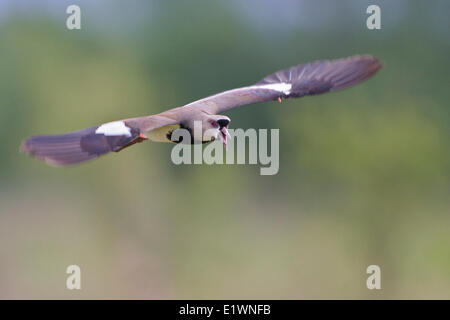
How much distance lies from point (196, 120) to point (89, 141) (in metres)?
0.82

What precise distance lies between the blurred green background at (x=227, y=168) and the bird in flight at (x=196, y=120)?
514 centimetres

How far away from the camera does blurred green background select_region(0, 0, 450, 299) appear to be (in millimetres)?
11352

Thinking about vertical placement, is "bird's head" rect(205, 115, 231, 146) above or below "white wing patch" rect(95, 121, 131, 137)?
above

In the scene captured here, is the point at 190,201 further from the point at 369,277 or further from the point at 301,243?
the point at 369,277

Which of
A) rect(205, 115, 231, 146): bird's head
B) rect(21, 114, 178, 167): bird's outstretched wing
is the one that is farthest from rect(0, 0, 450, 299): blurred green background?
rect(21, 114, 178, 167): bird's outstretched wing

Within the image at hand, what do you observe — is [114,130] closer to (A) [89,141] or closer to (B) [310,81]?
(A) [89,141]

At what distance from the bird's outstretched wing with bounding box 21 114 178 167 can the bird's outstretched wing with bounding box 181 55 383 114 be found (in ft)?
3.43

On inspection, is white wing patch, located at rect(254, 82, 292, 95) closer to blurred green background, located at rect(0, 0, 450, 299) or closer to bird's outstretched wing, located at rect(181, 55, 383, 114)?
bird's outstretched wing, located at rect(181, 55, 383, 114)

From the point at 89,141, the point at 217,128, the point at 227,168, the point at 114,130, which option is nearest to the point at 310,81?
the point at 217,128

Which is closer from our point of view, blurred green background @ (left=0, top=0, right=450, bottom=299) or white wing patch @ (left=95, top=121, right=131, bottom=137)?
white wing patch @ (left=95, top=121, right=131, bottom=137)

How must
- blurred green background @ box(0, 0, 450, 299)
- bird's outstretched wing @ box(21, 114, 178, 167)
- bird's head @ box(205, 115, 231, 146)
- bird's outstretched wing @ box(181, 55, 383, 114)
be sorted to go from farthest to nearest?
blurred green background @ box(0, 0, 450, 299), bird's outstretched wing @ box(181, 55, 383, 114), bird's head @ box(205, 115, 231, 146), bird's outstretched wing @ box(21, 114, 178, 167)

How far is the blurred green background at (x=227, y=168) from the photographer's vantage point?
11.4 metres

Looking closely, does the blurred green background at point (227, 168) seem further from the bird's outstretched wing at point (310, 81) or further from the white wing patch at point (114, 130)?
the white wing patch at point (114, 130)

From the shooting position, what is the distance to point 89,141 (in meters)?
4.66
